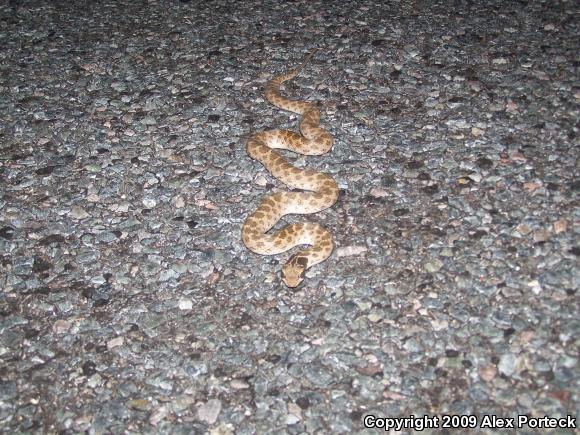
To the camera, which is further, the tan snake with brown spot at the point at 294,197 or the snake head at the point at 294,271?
the tan snake with brown spot at the point at 294,197

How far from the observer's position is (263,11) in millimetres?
8859

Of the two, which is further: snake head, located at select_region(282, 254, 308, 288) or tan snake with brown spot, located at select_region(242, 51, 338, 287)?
tan snake with brown spot, located at select_region(242, 51, 338, 287)

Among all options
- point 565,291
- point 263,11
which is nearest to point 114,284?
point 565,291

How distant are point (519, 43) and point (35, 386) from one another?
684 cm

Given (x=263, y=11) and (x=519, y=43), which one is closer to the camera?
(x=519, y=43)

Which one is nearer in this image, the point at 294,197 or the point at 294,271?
the point at 294,271

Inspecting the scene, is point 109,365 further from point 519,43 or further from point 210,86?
point 519,43

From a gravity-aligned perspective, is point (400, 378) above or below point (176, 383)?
above

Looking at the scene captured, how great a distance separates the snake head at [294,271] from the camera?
4.95 meters

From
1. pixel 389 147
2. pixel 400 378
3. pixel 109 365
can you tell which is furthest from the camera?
pixel 389 147

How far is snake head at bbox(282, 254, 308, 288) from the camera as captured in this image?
16.2ft

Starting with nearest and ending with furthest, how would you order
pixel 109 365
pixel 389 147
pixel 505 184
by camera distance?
1. pixel 109 365
2. pixel 505 184
3. pixel 389 147

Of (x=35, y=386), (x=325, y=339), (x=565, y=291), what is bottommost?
(x=35, y=386)

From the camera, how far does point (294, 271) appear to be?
4.98 metres
